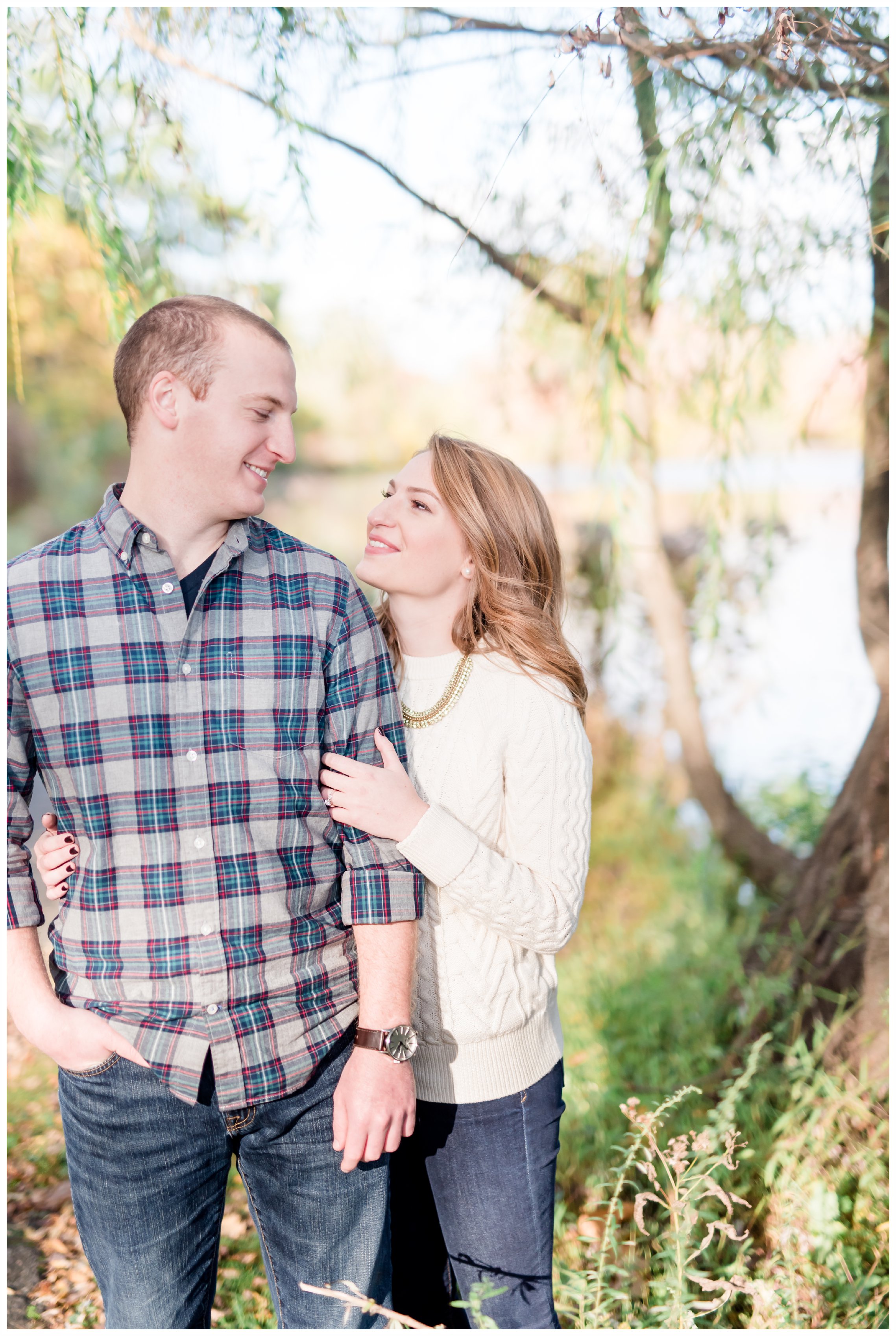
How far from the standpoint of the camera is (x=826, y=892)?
2662mm

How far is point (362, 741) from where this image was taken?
1.38m

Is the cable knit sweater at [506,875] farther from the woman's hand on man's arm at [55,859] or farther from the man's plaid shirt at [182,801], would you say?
Answer: the woman's hand on man's arm at [55,859]

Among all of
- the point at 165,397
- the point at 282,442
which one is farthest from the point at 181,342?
the point at 282,442

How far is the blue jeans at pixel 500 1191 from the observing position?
1.47m

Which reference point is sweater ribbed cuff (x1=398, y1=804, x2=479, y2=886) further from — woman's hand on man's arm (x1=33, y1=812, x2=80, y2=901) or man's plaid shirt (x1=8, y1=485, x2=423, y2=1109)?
woman's hand on man's arm (x1=33, y1=812, x2=80, y2=901)

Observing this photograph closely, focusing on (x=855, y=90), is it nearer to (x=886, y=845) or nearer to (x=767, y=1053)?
(x=886, y=845)

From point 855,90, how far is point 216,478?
5.15 feet

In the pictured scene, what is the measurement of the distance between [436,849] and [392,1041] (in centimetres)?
26

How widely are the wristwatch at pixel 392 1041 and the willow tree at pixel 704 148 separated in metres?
1.30

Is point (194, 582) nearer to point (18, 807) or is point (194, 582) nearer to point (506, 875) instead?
point (18, 807)

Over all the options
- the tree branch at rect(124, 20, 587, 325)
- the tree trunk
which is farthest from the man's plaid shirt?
the tree trunk

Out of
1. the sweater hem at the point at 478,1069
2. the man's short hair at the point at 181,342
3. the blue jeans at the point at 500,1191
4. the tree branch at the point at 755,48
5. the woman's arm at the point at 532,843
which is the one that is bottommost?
the blue jeans at the point at 500,1191

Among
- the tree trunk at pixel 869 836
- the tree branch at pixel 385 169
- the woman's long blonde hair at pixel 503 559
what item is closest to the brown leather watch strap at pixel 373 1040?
the woman's long blonde hair at pixel 503 559

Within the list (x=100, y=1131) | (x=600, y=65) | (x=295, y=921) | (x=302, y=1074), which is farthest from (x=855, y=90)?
(x=100, y=1131)
